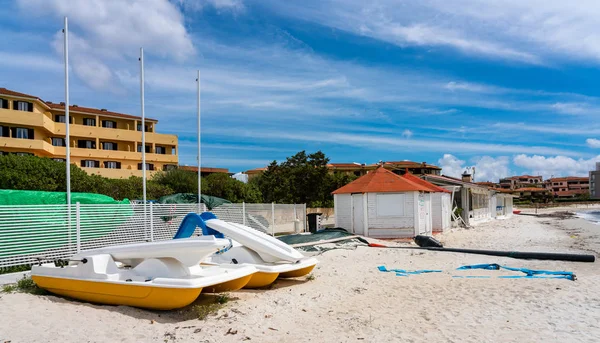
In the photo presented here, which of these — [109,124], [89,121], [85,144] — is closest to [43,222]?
[85,144]

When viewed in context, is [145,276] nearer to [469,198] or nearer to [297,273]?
[297,273]

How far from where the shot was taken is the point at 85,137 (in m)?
48.9

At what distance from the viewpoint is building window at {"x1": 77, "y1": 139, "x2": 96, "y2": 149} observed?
49006 mm

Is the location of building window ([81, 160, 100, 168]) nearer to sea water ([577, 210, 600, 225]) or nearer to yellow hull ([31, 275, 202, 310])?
yellow hull ([31, 275, 202, 310])

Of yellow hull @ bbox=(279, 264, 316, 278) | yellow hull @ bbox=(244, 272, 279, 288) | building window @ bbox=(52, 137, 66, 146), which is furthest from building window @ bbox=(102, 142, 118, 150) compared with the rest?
yellow hull @ bbox=(244, 272, 279, 288)

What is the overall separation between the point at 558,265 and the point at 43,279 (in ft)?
41.4

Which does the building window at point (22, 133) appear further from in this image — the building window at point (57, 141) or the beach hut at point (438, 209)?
the beach hut at point (438, 209)

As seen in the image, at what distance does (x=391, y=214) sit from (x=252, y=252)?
39.5 ft

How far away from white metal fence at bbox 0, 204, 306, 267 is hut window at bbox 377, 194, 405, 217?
Answer: 336 inches

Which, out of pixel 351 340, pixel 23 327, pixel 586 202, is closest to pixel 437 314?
pixel 351 340

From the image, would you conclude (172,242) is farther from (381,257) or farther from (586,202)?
(586,202)

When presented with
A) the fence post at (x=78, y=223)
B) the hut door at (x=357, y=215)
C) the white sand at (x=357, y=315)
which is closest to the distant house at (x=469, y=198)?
the hut door at (x=357, y=215)

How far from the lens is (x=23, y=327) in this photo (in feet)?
21.0

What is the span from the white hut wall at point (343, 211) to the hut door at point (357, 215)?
203 mm
